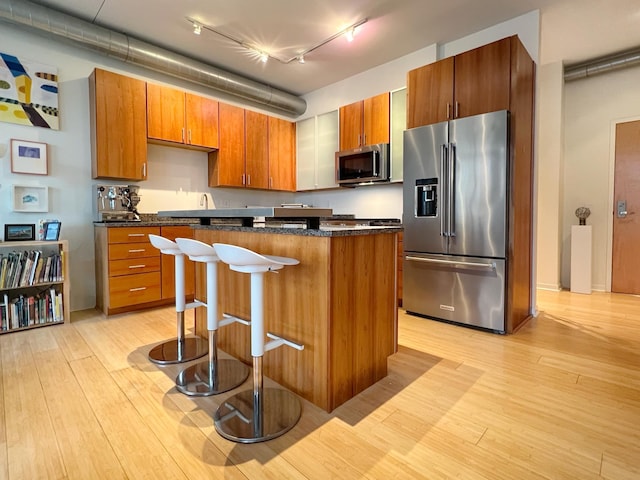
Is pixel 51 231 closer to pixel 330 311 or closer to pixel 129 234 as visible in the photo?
pixel 129 234

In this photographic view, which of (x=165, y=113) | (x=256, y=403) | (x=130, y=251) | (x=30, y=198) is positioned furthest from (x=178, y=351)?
(x=165, y=113)

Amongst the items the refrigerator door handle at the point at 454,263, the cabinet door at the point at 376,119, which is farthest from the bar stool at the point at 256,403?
the cabinet door at the point at 376,119

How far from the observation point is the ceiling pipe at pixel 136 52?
9.30 ft

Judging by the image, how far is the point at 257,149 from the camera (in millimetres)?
4758

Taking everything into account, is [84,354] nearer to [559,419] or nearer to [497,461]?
[497,461]

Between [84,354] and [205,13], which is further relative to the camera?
[205,13]

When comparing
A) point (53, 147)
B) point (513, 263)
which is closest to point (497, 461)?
point (513, 263)

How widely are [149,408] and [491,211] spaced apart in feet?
9.16

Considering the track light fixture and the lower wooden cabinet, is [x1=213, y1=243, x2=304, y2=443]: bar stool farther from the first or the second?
the track light fixture

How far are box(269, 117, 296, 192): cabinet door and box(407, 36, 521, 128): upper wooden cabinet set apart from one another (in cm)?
225

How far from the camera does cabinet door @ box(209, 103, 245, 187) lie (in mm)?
4348

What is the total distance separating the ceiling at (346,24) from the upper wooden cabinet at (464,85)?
0.55 m

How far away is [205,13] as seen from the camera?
312 centimetres

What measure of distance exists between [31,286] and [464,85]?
434 centimetres
